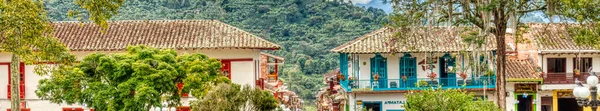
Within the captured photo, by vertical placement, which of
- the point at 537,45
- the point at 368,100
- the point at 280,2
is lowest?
the point at 368,100

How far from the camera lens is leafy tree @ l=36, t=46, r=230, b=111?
17875 millimetres

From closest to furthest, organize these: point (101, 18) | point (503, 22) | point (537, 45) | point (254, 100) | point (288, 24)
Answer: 1. point (101, 18)
2. point (254, 100)
3. point (503, 22)
4. point (537, 45)
5. point (288, 24)

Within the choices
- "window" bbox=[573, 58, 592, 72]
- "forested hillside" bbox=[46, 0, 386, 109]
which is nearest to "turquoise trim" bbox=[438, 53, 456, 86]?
"window" bbox=[573, 58, 592, 72]

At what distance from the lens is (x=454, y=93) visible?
15.0 metres

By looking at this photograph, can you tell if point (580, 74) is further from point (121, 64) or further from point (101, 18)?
point (101, 18)

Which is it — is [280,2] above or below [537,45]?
Result: above

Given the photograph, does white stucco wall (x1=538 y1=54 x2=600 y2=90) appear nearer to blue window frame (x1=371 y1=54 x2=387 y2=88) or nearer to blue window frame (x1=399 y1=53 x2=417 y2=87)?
blue window frame (x1=399 y1=53 x2=417 y2=87)

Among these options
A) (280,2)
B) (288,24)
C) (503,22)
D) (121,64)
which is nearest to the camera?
(503,22)

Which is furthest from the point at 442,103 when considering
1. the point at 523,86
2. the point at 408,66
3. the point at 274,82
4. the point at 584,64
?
the point at 274,82

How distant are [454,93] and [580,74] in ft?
42.2

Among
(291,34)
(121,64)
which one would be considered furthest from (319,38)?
(121,64)

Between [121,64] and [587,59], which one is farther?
[587,59]

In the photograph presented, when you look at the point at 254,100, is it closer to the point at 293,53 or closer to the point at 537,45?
the point at 537,45

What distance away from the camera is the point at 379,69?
26.9m
